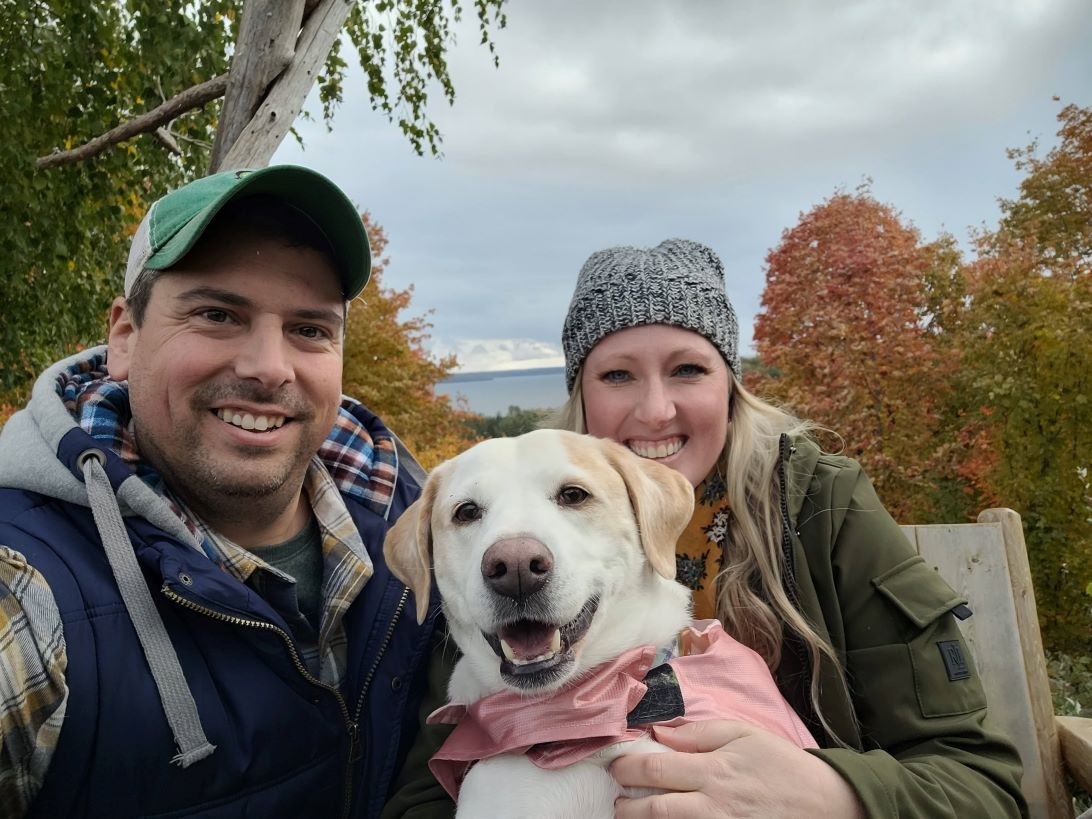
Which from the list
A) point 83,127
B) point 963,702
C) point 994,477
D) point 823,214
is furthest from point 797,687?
point 823,214

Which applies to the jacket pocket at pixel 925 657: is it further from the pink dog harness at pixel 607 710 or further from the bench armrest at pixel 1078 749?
the bench armrest at pixel 1078 749

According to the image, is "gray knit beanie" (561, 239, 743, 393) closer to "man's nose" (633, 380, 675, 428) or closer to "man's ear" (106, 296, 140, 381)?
"man's nose" (633, 380, 675, 428)

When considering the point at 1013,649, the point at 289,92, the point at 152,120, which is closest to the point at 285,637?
the point at 1013,649

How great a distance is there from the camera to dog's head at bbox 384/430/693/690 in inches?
Answer: 75.5

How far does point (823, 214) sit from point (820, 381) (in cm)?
471

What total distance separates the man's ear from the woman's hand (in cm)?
188

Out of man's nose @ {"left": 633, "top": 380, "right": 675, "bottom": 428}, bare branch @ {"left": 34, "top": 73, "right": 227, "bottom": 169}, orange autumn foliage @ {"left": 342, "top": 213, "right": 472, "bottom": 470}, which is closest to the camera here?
man's nose @ {"left": 633, "top": 380, "right": 675, "bottom": 428}

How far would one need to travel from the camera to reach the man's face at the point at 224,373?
216 cm

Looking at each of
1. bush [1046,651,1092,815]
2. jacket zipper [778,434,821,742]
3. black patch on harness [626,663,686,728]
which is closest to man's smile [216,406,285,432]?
black patch on harness [626,663,686,728]

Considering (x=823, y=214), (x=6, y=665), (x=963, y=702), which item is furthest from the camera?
(x=823, y=214)

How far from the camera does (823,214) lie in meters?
14.3

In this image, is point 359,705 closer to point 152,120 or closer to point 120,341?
point 120,341

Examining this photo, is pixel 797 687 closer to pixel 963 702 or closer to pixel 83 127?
pixel 963 702

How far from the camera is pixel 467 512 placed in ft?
7.30
